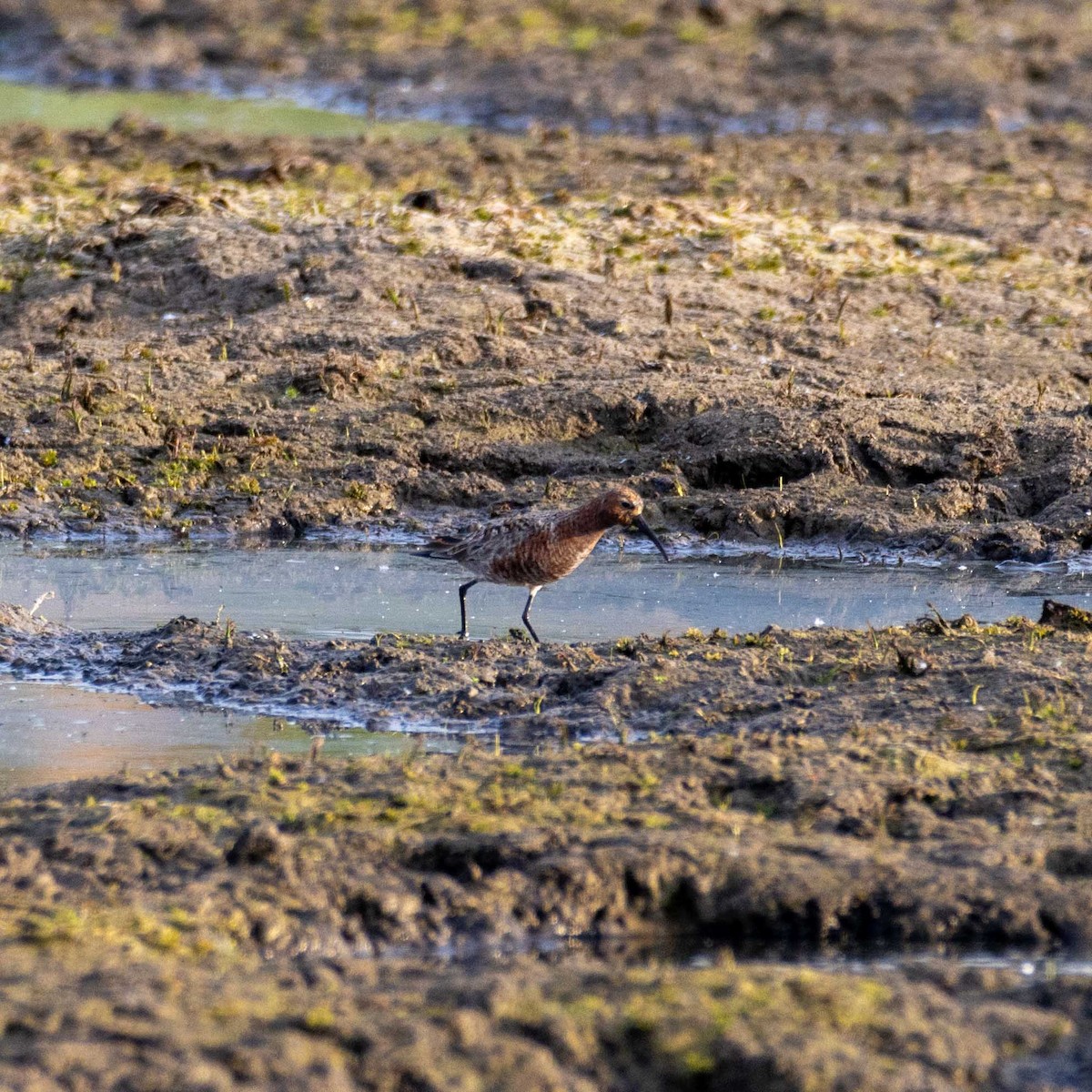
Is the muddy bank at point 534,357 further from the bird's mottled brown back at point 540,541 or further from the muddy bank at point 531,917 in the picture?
the muddy bank at point 531,917

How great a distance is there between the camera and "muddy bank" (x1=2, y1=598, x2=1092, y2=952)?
5535 millimetres

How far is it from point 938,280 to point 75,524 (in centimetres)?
675

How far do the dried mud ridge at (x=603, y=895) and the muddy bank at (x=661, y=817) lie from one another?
1cm

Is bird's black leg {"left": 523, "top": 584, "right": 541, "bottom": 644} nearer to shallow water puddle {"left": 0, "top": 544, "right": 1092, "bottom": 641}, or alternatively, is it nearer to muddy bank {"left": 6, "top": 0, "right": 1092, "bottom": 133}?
shallow water puddle {"left": 0, "top": 544, "right": 1092, "bottom": 641}

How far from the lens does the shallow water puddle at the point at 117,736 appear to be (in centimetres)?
707

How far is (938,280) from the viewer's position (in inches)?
565

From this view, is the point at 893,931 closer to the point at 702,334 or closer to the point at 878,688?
the point at 878,688

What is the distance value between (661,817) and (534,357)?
6.96 meters

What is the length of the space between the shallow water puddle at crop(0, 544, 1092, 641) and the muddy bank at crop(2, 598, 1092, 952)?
1383 millimetres

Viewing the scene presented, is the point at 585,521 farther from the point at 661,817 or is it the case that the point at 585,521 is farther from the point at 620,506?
the point at 661,817

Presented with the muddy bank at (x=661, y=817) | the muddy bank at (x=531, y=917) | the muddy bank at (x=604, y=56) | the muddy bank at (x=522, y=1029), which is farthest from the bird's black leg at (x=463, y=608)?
the muddy bank at (x=604, y=56)

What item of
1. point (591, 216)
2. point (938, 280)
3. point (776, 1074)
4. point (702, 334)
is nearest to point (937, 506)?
point (702, 334)

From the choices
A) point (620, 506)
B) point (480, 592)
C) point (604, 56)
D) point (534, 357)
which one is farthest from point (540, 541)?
point (604, 56)

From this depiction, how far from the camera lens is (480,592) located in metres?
10.3
